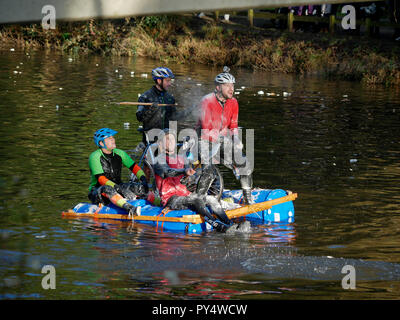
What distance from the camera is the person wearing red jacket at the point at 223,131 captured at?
12.5 meters

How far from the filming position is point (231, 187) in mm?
15367

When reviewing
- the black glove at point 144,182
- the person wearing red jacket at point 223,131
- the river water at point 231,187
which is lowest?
the river water at point 231,187

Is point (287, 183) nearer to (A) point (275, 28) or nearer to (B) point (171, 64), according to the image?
(B) point (171, 64)

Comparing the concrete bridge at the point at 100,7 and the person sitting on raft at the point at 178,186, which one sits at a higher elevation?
the concrete bridge at the point at 100,7

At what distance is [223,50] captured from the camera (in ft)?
115

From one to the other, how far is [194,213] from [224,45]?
2446 cm

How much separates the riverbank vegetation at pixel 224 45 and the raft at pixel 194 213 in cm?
1871

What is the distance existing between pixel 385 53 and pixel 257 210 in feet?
69.3

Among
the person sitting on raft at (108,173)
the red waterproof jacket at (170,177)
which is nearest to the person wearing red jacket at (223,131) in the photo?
the red waterproof jacket at (170,177)

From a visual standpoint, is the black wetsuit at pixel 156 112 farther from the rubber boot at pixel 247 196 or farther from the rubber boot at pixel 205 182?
the rubber boot at pixel 247 196

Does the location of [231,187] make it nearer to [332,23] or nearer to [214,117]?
[214,117]

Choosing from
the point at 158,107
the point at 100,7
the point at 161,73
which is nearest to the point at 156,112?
the point at 158,107

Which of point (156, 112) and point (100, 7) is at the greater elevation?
point (100, 7)
